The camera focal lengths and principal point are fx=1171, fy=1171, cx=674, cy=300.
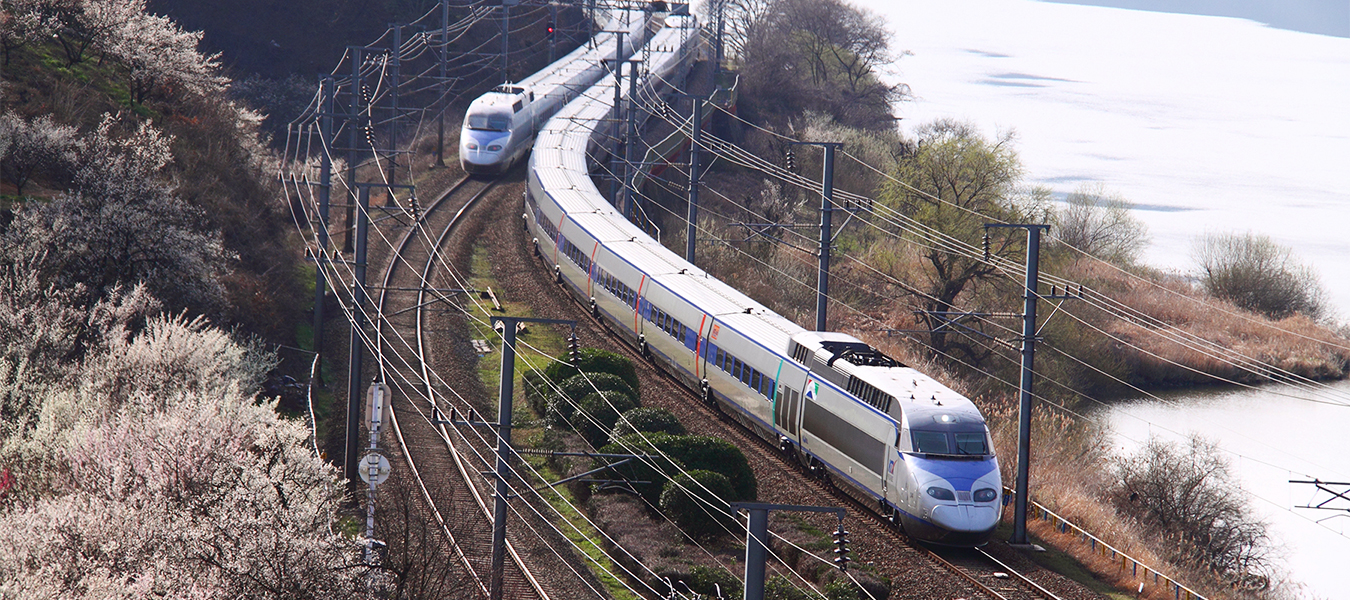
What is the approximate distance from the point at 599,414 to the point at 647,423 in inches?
75.5

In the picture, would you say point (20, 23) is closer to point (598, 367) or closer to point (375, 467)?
point (598, 367)

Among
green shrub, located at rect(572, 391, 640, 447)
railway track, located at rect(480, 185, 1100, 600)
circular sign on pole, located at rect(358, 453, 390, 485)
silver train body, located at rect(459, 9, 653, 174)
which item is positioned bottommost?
railway track, located at rect(480, 185, 1100, 600)

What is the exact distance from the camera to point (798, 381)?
26781 mm

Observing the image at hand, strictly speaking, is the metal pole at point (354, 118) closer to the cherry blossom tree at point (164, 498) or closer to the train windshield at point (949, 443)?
the cherry blossom tree at point (164, 498)

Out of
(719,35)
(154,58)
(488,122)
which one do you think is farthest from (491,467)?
(719,35)

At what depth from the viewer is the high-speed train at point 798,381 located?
75.7 ft

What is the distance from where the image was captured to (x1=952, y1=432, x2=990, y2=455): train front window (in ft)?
76.6

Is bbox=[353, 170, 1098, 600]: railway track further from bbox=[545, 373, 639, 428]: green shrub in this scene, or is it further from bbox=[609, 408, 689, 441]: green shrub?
bbox=[609, 408, 689, 441]: green shrub

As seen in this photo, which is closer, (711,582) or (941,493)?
(711,582)

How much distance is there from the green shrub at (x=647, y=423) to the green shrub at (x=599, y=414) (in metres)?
0.87

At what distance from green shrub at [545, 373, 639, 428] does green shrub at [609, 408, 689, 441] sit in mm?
2022

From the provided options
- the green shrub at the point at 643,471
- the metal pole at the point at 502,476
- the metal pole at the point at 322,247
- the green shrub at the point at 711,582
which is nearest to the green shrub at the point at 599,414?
the green shrub at the point at 643,471

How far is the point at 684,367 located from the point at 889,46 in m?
69.9

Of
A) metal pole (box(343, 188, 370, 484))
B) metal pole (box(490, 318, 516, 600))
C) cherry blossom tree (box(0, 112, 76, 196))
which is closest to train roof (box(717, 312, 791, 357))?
metal pole (box(490, 318, 516, 600))
